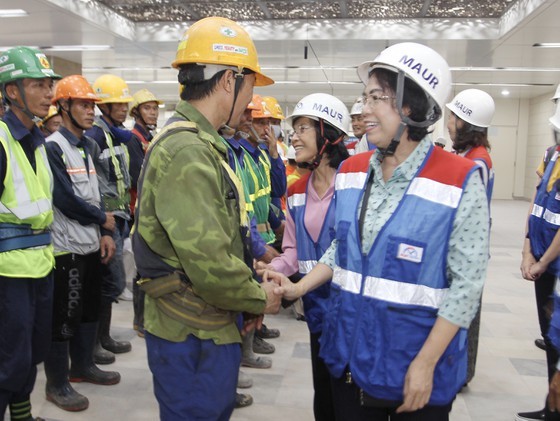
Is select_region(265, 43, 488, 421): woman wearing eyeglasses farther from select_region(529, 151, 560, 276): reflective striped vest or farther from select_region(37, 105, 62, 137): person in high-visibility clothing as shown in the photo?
select_region(37, 105, 62, 137): person in high-visibility clothing

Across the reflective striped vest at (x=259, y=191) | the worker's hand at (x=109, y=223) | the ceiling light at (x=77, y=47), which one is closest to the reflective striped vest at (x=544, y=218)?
the reflective striped vest at (x=259, y=191)

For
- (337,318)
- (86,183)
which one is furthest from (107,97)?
(337,318)

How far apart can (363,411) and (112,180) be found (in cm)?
287

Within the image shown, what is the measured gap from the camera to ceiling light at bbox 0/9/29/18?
6898 mm

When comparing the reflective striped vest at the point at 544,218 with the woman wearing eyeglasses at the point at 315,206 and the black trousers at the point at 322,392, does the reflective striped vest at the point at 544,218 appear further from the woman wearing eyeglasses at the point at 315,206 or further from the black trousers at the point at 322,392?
the black trousers at the point at 322,392

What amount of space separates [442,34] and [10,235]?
23.3ft

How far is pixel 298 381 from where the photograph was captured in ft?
12.0

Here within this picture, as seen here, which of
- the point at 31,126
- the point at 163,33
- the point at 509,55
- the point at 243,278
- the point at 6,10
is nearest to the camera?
the point at 243,278

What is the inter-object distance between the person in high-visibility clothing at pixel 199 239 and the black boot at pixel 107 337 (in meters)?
2.50

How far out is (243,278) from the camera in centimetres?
157

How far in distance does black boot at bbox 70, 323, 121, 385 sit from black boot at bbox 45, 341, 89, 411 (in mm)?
274

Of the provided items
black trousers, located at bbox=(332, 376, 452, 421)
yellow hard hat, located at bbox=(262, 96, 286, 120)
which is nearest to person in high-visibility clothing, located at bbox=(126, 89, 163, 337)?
yellow hard hat, located at bbox=(262, 96, 286, 120)

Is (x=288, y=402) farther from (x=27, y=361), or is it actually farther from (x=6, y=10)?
(x=6, y=10)

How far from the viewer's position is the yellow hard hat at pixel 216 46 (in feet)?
5.48
